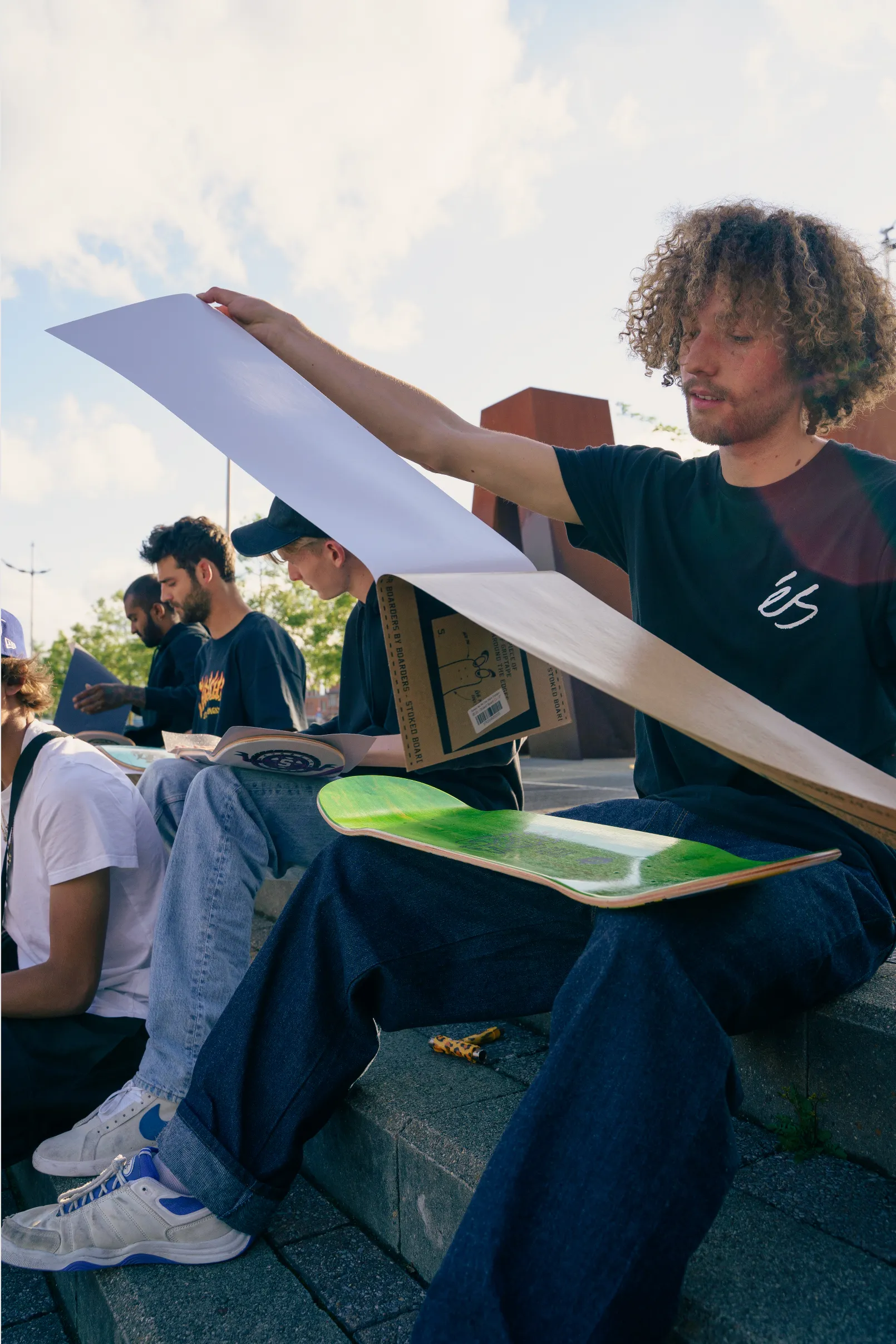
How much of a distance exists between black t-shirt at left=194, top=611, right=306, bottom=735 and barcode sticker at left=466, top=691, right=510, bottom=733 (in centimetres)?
217

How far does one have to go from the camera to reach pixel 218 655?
13.5 feet

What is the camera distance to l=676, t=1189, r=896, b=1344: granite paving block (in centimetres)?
112

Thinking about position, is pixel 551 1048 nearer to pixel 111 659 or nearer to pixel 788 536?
pixel 788 536

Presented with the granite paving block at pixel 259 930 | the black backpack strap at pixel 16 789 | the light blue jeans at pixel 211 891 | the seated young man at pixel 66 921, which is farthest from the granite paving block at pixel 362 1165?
the granite paving block at pixel 259 930

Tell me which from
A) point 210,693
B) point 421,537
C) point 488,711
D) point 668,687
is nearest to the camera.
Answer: point 668,687

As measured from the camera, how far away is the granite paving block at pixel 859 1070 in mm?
1484

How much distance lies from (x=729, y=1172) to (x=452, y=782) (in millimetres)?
1354

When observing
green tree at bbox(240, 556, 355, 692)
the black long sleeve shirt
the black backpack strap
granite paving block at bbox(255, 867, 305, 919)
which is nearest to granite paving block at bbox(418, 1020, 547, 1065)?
granite paving block at bbox(255, 867, 305, 919)

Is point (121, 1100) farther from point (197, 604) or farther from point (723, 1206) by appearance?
point (197, 604)

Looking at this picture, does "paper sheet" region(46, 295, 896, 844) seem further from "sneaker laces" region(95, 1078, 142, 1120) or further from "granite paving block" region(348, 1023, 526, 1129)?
"sneaker laces" region(95, 1078, 142, 1120)

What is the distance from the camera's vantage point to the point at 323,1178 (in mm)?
2049

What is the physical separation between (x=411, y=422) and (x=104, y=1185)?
150 centimetres

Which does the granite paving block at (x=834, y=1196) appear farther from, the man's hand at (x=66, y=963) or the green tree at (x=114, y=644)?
the green tree at (x=114, y=644)

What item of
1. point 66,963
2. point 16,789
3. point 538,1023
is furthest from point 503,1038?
point 16,789
